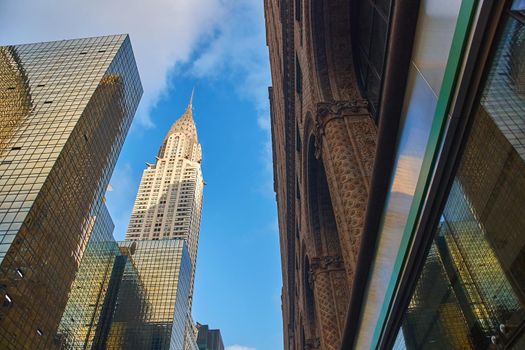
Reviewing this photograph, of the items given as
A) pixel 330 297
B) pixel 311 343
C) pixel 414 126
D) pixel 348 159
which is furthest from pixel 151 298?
pixel 414 126

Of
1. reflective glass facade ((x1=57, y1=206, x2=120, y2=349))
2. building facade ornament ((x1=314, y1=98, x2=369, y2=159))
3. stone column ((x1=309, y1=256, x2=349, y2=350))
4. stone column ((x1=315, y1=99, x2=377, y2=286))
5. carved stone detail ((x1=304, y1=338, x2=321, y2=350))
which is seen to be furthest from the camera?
reflective glass facade ((x1=57, y1=206, x2=120, y2=349))

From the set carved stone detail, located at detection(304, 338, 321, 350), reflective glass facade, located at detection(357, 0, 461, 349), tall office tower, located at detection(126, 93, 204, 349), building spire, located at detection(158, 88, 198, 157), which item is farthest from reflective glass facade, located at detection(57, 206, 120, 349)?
building spire, located at detection(158, 88, 198, 157)

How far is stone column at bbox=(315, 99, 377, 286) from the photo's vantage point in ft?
34.1

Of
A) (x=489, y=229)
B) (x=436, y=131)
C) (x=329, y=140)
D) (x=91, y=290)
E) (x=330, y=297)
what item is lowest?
(x=489, y=229)

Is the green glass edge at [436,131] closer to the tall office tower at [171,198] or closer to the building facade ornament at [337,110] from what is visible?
the building facade ornament at [337,110]

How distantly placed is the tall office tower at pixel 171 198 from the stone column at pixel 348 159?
106090 millimetres

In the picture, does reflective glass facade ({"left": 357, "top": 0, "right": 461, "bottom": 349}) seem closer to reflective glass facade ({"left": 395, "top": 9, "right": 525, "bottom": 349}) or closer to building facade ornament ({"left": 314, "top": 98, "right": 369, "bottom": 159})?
reflective glass facade ({"left": 395, "top": 9, "right": 525, "bottom": 349})

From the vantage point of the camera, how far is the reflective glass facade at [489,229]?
4207 mm

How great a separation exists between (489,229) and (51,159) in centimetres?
4360

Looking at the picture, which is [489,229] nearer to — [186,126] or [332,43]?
[332,43]

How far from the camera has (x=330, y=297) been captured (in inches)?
686

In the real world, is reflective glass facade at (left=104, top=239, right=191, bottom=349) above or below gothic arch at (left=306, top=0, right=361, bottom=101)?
above

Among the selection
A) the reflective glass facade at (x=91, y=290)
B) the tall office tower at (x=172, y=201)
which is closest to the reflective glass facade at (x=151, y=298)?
the reflective glass facade at (x=91, y=290)

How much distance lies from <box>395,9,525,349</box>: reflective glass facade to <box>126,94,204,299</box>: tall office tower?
11230cm
